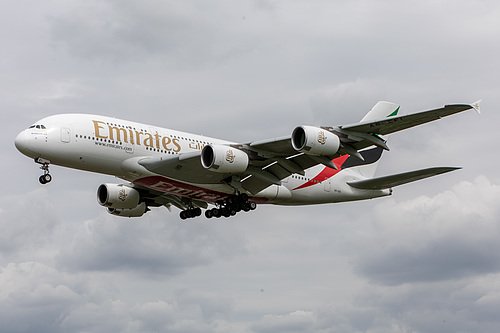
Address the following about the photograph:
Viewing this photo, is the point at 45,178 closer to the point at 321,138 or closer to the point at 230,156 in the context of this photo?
the point at 230,156

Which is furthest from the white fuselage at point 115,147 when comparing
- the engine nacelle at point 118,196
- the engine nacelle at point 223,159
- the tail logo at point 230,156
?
the engine nacelle at point 118,196

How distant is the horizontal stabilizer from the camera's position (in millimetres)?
42094

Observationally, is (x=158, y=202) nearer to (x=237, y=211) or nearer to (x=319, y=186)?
(x=237, y=211)

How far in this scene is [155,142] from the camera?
140ft

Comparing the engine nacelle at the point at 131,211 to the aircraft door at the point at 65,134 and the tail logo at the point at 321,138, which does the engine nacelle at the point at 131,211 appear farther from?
the tail logo at the point at 321,138

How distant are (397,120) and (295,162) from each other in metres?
7.59

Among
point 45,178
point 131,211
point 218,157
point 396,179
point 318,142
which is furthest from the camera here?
point 131,211

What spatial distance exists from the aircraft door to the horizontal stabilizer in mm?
18553

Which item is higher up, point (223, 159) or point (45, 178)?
point (45, 178)

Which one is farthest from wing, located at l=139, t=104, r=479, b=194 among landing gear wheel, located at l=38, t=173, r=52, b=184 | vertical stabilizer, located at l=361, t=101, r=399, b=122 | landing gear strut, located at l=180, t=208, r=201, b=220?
vertical stabilizer, located at l=361, t=101, r=399, b=122

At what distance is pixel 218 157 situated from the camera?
4006 centimetres

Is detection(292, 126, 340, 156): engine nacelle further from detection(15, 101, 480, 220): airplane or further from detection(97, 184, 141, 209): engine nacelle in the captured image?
detection(97, 184, 141, 209): engine nacelle

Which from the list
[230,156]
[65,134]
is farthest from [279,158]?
[65,134]

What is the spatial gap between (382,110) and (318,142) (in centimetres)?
1488
